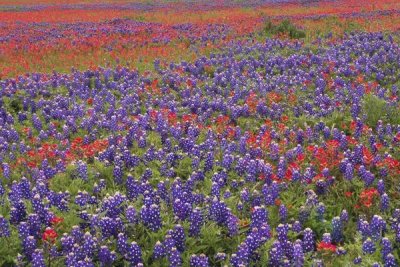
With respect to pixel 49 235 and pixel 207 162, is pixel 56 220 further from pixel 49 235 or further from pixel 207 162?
pixel 207 162

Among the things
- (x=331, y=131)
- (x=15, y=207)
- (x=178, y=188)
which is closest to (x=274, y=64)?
(x=331, y=131)

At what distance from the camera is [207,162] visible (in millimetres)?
7965

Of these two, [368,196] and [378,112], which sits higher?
[378,112]

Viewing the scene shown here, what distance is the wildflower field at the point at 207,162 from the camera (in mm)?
5680

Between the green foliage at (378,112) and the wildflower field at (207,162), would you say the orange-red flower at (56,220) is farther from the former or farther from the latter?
the green foliage at (378,112)

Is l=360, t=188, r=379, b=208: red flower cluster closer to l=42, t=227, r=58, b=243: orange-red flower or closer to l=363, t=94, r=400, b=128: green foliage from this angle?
l=363, t=94, r=400, b=128: green foliage

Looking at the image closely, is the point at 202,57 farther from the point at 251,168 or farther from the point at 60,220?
the point at 60,220

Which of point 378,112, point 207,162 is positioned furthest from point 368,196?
point 378,112

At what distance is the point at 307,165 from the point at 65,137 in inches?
177

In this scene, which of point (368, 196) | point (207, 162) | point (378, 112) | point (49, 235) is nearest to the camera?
point (49, 235)

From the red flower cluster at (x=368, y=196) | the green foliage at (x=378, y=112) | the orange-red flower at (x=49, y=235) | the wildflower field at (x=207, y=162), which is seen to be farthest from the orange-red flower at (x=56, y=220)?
the green foliage at (x=378, y=112)

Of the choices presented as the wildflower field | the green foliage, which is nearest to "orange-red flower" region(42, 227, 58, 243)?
the wildflower field

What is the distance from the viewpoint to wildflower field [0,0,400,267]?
5680mm

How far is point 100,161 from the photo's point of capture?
26.6 feet
